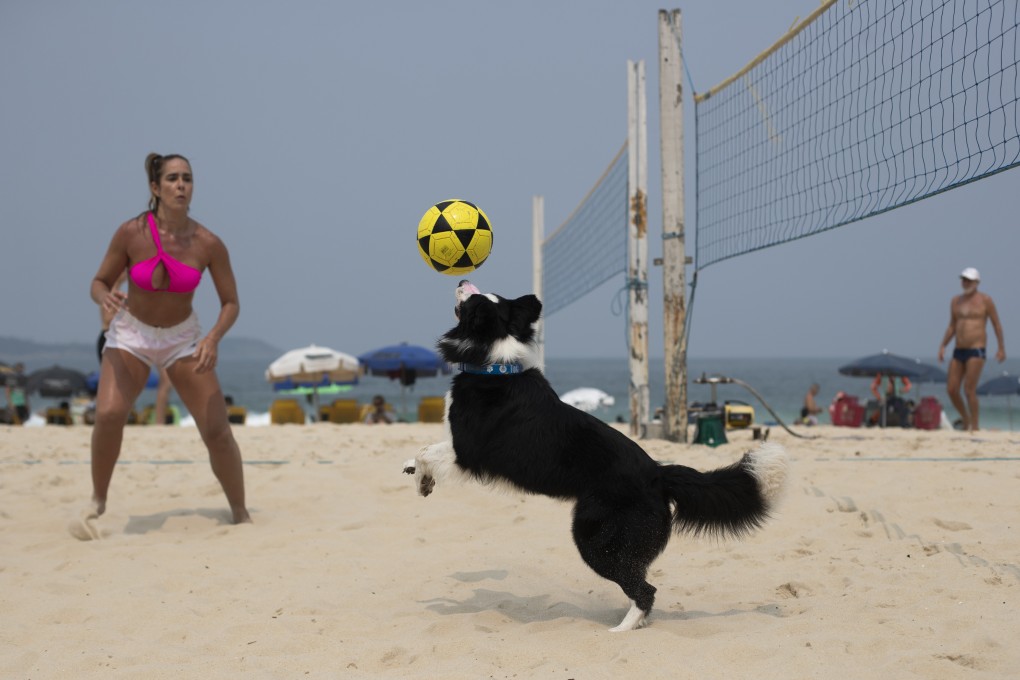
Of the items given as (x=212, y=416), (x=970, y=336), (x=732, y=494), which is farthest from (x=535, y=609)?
(x=970, y=336)

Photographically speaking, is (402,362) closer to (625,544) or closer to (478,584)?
(478,584)

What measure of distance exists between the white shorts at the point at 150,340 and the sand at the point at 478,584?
0.91 metres

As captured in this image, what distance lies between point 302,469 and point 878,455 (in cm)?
406

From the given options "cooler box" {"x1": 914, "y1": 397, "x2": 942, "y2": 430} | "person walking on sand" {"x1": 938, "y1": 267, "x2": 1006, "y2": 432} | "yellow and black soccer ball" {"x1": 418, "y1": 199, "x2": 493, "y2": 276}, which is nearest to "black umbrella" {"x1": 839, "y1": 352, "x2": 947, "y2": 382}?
"cooler box" {"x1": 914, "y1": 397, "x2": 942, "y2": 430}

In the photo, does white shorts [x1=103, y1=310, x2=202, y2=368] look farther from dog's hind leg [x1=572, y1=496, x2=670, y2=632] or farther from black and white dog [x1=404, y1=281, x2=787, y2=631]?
dog's hind leg [x1=572, y1=496, x2=670, y2=632]

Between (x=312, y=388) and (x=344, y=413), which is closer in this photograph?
(x=344, y=413)

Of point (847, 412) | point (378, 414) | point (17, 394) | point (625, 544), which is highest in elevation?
point (17, 394)

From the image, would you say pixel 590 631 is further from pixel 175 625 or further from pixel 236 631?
pixel 175 625

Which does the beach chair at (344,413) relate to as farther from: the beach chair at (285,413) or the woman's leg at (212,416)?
the woman's leg at (212,416)

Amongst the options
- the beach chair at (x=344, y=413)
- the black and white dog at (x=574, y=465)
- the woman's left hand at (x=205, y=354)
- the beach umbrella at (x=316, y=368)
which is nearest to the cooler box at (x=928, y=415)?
the beach chair at (x=344, y=413)

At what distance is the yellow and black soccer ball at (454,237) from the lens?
333 centimetres

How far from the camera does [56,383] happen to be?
1598cm

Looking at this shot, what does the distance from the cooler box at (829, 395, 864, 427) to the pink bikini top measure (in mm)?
11291

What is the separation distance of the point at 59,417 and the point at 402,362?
17.1 ft
